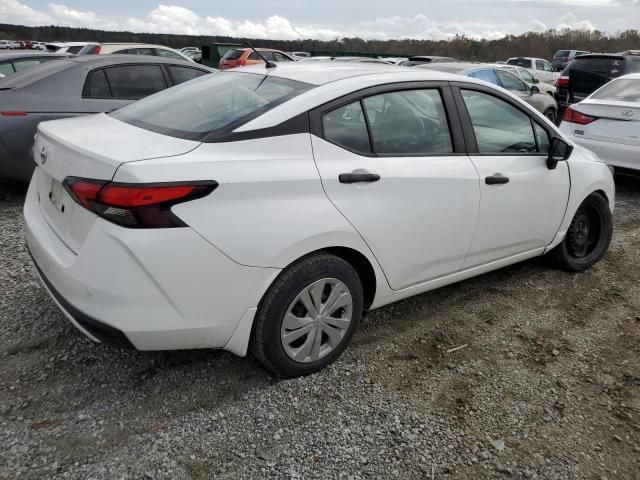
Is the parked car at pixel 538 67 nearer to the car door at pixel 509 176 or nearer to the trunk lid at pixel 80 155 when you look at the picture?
the car door at pixel 509 176

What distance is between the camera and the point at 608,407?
8.86ft

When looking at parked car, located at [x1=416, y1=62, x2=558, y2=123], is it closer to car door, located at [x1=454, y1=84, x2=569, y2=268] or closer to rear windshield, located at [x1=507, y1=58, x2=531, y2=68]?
car door, located at [x1=454, y1=84, x2=569, y2=268]

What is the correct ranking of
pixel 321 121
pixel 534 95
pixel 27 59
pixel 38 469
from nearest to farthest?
1. pixel 38 469
2. pixel 321 121
3. pixel 27 59
4. pixel 534 95

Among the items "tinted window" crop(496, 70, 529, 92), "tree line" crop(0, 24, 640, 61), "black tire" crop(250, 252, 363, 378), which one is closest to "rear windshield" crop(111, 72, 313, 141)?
"black tire" crop(250, 252, 363, 378)

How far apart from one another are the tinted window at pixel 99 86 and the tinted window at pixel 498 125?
4001 mm

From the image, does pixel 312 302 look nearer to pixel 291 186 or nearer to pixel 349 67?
pixel 291 186

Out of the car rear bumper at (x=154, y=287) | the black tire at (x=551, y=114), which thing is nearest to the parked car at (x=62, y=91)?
the car rear bumper at (x=154, y=287)

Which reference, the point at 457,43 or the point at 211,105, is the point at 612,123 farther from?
the point at 457,43

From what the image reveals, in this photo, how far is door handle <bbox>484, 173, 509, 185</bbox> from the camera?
3.24 m

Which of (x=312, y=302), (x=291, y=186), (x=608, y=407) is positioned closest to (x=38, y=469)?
(x=312, y=302)

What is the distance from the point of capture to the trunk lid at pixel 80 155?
7.33ft

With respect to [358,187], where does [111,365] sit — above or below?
below

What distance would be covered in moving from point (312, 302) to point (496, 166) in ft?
4.96

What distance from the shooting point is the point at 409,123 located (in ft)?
9.89
